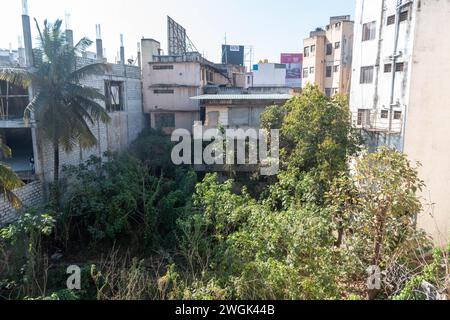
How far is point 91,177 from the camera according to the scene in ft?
43.0

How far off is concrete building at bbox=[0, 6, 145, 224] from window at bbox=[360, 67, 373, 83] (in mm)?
11265

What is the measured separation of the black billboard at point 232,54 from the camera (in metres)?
39.3

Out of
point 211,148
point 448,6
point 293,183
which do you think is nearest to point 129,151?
point 211,148

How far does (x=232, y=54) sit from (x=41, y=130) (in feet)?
100

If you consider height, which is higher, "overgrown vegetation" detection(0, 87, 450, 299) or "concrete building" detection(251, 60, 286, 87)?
"concrete building" detection(251, 60, 286, 87)

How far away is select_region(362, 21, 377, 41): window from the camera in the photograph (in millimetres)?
15372

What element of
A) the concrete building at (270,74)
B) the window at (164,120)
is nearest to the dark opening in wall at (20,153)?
the window at (164,120)

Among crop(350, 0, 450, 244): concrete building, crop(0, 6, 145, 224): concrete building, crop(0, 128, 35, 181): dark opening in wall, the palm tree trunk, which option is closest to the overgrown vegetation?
the palm tree trunk

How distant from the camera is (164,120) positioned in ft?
74.6

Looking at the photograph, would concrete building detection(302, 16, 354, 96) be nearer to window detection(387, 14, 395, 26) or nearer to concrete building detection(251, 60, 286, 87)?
concrete building detection(251, 60, 286, 87)

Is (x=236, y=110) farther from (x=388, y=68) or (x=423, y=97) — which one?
(x=423, y=97)

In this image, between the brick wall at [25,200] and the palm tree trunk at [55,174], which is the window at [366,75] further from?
the brick wall at [25,200]

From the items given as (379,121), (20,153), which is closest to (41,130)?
(20,153)

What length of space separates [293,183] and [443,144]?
5.27 metres
